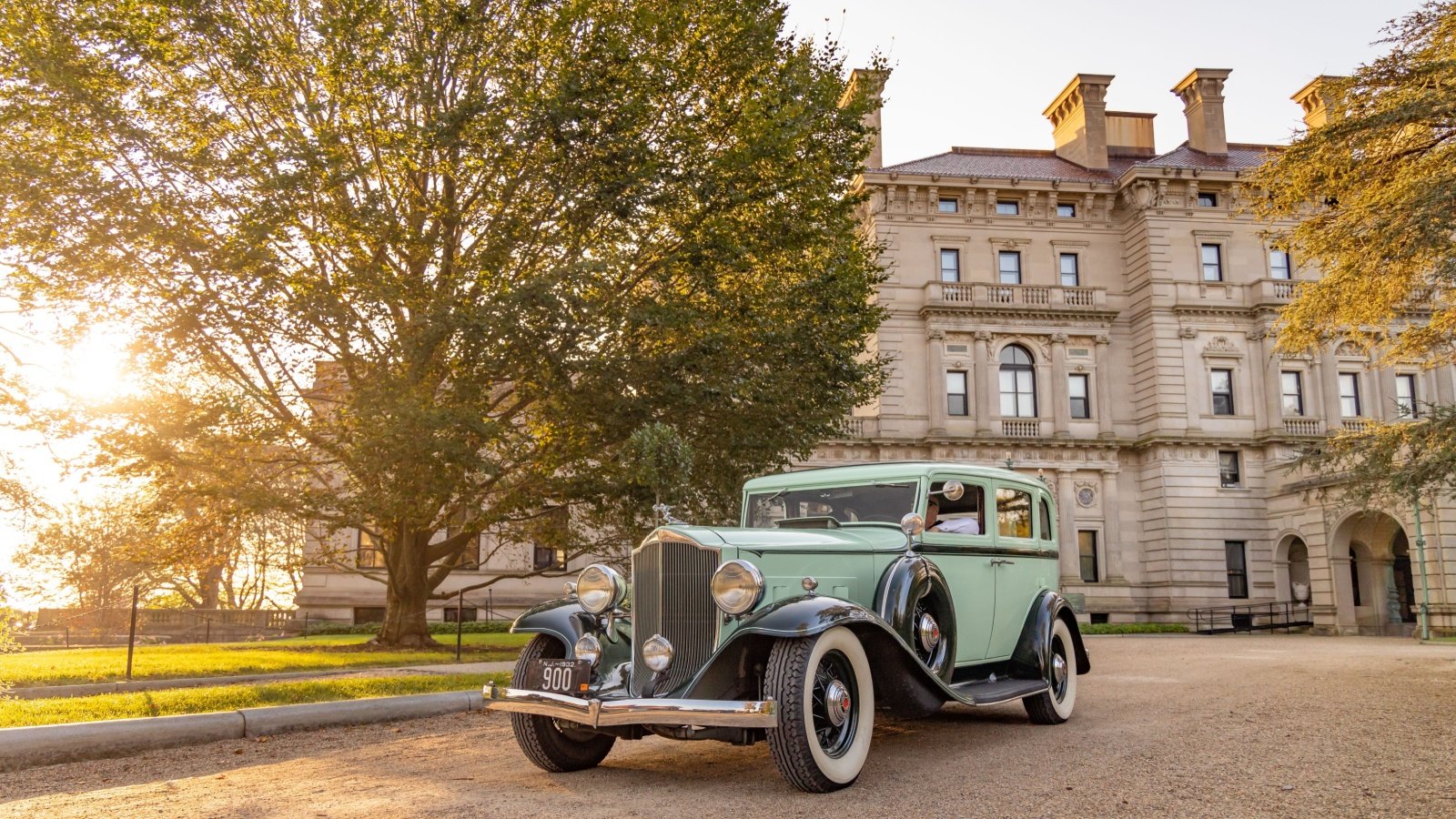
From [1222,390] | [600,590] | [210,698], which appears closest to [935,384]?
[1222,390]

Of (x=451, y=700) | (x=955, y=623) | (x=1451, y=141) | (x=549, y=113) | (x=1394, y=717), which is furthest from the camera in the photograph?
(x=549, y=113)

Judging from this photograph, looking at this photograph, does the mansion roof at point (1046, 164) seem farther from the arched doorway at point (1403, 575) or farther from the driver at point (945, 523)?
the driver at point (945, 523)

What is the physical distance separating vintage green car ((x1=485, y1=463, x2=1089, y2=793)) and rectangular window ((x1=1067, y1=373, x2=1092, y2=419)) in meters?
32.2

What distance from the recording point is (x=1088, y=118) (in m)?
42.3

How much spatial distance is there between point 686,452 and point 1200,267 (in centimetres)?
3264

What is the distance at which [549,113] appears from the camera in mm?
15133

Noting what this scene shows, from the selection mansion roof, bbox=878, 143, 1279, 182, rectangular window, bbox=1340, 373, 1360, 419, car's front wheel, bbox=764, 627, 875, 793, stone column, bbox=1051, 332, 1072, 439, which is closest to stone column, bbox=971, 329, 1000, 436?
stone column, bbox=1051, 332, 1072, 439

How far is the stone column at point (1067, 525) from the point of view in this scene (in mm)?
36594

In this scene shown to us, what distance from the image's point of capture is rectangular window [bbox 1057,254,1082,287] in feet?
132

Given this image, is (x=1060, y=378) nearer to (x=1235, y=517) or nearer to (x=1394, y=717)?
(x=1235, y=517)

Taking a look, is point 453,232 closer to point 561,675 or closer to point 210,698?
point 210,698

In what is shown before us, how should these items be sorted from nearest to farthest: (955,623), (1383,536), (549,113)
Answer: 1. (955,623)
2. (549,113)
3. (1383,536)

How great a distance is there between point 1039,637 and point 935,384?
30011mm

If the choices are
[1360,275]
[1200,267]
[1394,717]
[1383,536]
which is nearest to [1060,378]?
[1200,267]
